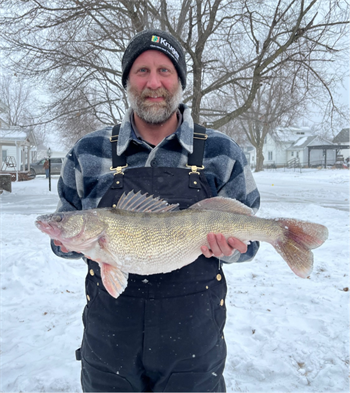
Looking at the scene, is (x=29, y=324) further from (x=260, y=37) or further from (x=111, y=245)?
(x=260, y=37)

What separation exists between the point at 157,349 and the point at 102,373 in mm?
387

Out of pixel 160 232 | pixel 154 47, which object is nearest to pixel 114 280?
pixel 160 232

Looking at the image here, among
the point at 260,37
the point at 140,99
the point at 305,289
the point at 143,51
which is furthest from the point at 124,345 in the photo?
the point at 260,37

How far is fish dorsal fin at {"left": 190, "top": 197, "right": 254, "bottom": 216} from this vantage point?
2.01 m

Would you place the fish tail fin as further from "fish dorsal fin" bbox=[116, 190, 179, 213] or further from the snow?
the snow

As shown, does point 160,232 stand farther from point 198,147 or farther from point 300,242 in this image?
point 300,242

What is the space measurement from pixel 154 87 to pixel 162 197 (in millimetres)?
851

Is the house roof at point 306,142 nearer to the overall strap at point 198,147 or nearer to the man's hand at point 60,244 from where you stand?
the overall strap at point 198,147

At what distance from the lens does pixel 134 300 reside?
193cm

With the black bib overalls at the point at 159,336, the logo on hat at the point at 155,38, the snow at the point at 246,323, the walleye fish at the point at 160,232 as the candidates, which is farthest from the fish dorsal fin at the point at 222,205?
the snow at the point at 246,323

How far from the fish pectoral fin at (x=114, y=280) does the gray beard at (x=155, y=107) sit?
1086 millimetres

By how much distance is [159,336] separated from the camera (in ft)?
6.15

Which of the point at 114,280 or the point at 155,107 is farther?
the point at 155,107

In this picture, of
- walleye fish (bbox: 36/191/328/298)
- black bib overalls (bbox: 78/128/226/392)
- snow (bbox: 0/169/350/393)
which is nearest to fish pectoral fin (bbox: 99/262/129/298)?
walleye fish (bbox: 36/191/328/298)
